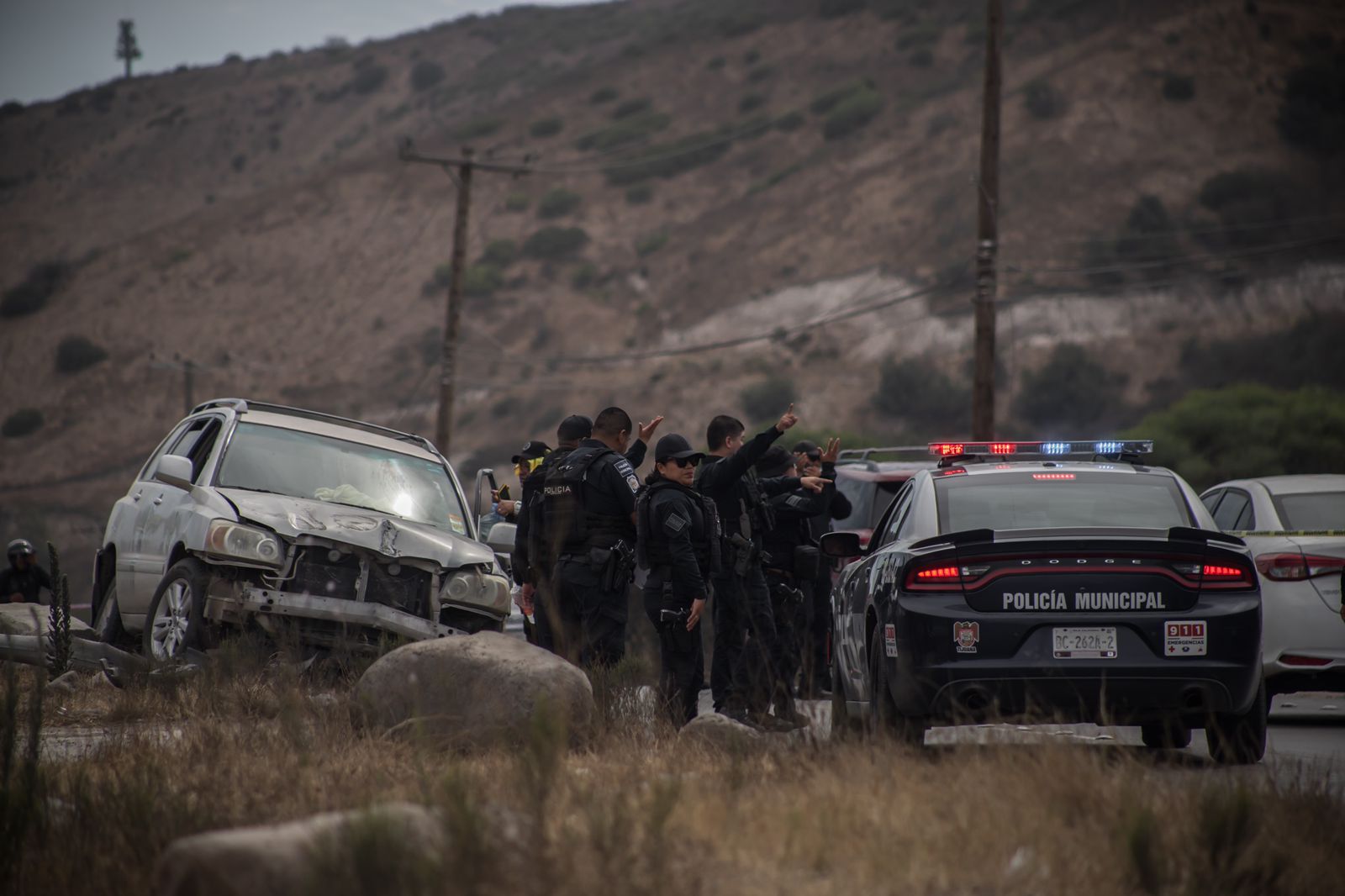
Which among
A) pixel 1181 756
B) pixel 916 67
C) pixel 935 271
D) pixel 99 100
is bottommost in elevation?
pixel 1181 756

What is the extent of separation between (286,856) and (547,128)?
89.0 metres

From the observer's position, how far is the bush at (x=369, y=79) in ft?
385

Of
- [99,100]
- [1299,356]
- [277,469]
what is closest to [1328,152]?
[1299,356]

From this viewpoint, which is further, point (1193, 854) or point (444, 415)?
point (444, 415)

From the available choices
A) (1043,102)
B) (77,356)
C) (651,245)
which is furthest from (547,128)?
(1043,102)

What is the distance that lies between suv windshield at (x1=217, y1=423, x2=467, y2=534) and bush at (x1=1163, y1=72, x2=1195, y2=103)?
61908mm

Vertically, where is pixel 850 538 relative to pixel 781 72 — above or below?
below

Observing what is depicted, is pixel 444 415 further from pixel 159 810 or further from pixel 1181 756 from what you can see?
pixel 159 810

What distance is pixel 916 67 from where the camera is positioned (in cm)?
8169

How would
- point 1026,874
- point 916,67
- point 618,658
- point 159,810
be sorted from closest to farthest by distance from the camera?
point 1026,874 < point 159,810 < point 618,658 < point 916,67

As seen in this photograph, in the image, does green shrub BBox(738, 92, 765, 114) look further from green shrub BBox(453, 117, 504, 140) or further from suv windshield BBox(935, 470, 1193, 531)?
suv windshield BBox(935, 470, 1193, 531)

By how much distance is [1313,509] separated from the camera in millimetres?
11453

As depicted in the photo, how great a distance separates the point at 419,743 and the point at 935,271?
2175 inches

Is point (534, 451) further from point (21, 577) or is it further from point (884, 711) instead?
point (21, 577)
